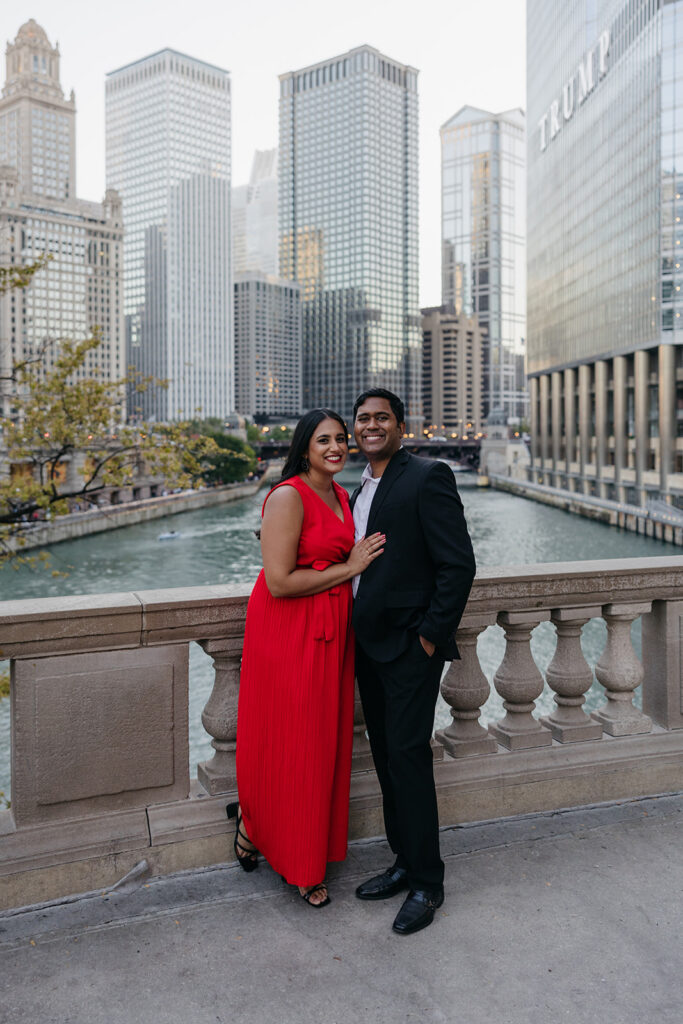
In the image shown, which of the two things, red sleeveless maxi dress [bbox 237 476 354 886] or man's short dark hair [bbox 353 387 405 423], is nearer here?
red sleeveless maxi dress [bbox 237 476 354 886]

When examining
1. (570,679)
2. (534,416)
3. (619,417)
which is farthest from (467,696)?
(534,416)

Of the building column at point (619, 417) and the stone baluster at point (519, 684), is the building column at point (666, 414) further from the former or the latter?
the stone baluster at point (519, 684)

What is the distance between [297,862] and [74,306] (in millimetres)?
154200

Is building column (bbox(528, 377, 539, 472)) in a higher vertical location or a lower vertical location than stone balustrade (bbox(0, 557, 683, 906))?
higher

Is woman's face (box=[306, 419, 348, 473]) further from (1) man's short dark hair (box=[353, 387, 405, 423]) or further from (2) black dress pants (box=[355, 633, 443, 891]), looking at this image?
(2) black dress pants (box=[355, 633, 443, 891])

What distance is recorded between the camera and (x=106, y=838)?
353 centimetres

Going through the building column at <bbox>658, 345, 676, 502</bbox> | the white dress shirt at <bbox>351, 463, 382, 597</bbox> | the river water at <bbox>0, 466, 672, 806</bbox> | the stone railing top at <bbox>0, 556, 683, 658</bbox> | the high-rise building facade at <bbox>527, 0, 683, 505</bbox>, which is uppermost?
the high-rise building facade at <bbox>527, 0, 683, 505</bbox>

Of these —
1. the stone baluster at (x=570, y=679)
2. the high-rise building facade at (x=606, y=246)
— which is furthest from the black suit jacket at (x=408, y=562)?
the high-rise building facade at (x=606, y=246)

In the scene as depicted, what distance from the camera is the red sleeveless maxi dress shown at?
3365mm

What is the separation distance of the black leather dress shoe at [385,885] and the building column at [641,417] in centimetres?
7147

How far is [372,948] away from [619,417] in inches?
3109

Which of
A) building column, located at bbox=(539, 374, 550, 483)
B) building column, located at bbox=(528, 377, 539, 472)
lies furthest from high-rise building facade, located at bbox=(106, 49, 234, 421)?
building column, located at bbox=(539, 374, 550, 483)

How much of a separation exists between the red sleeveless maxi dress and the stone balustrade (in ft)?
1.12

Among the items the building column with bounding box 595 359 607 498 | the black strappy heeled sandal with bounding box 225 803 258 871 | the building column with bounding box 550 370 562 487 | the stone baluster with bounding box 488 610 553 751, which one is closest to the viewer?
the black strappy heeled sandal with bounding box 225 803 258 871
